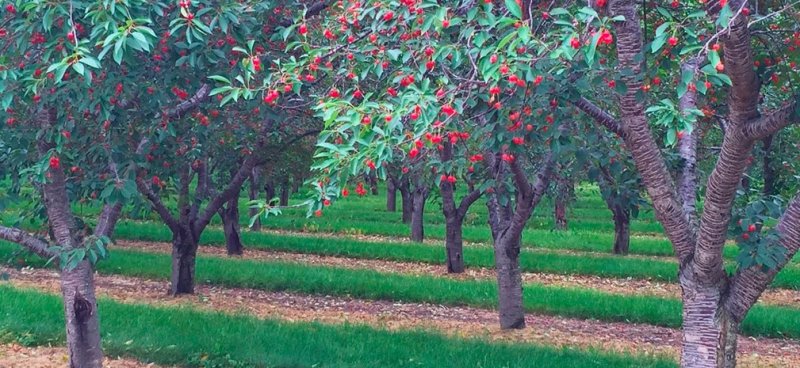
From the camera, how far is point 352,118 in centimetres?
416

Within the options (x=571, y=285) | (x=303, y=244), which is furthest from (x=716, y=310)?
(x=303, y=244)

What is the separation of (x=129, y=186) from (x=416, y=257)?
13.3m

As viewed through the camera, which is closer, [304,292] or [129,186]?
[129,186]

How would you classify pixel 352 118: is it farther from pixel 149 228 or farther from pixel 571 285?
pixel 149 228

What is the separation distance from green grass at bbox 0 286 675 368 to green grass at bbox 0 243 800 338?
121 inches

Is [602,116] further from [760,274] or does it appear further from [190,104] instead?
[190,104]

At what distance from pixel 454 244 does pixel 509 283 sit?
565cm

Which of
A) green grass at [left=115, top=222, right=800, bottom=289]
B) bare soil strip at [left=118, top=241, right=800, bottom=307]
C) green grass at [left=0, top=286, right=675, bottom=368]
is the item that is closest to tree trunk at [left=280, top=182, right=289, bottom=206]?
green grass at [left=115, top=222, right=800, bottom=289]

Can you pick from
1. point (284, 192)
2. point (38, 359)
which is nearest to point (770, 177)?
point (38, 359)

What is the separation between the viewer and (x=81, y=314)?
6.92 meters

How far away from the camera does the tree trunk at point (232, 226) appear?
59.2 ft

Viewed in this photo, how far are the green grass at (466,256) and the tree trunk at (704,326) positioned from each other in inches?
440

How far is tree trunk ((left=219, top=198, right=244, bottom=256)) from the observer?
59.2 ft

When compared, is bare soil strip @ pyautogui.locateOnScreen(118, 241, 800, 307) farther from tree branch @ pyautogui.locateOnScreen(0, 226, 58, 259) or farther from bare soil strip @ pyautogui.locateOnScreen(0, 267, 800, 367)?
tree branch @ pyautogui.locateOnScreen(0, 226, 58, 259)
